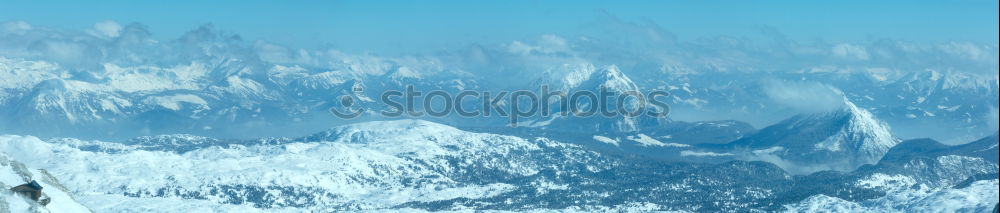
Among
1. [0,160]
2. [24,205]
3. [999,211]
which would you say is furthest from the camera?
[0,160]

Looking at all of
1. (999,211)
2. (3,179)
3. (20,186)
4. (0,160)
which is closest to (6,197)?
(20,186)

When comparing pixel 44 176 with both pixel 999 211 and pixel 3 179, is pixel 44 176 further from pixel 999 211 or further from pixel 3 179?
pixel 999 211

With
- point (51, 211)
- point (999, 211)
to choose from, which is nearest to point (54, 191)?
point (51, 211)

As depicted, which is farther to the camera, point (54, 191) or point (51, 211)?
point (54, 191)

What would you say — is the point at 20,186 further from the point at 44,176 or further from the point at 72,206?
the point at 44,176

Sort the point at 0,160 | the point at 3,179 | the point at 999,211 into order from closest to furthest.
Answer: the point at 999,211 → the point at 3,179 → the point at 0,160

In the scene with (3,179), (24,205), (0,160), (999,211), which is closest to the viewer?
(999,211)

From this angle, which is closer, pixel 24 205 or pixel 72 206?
pixel 24 205

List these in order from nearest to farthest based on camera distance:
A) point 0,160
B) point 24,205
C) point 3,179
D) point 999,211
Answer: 1. point 999,211
2. point 24,205
3. point 3,179
4. point 0,160
